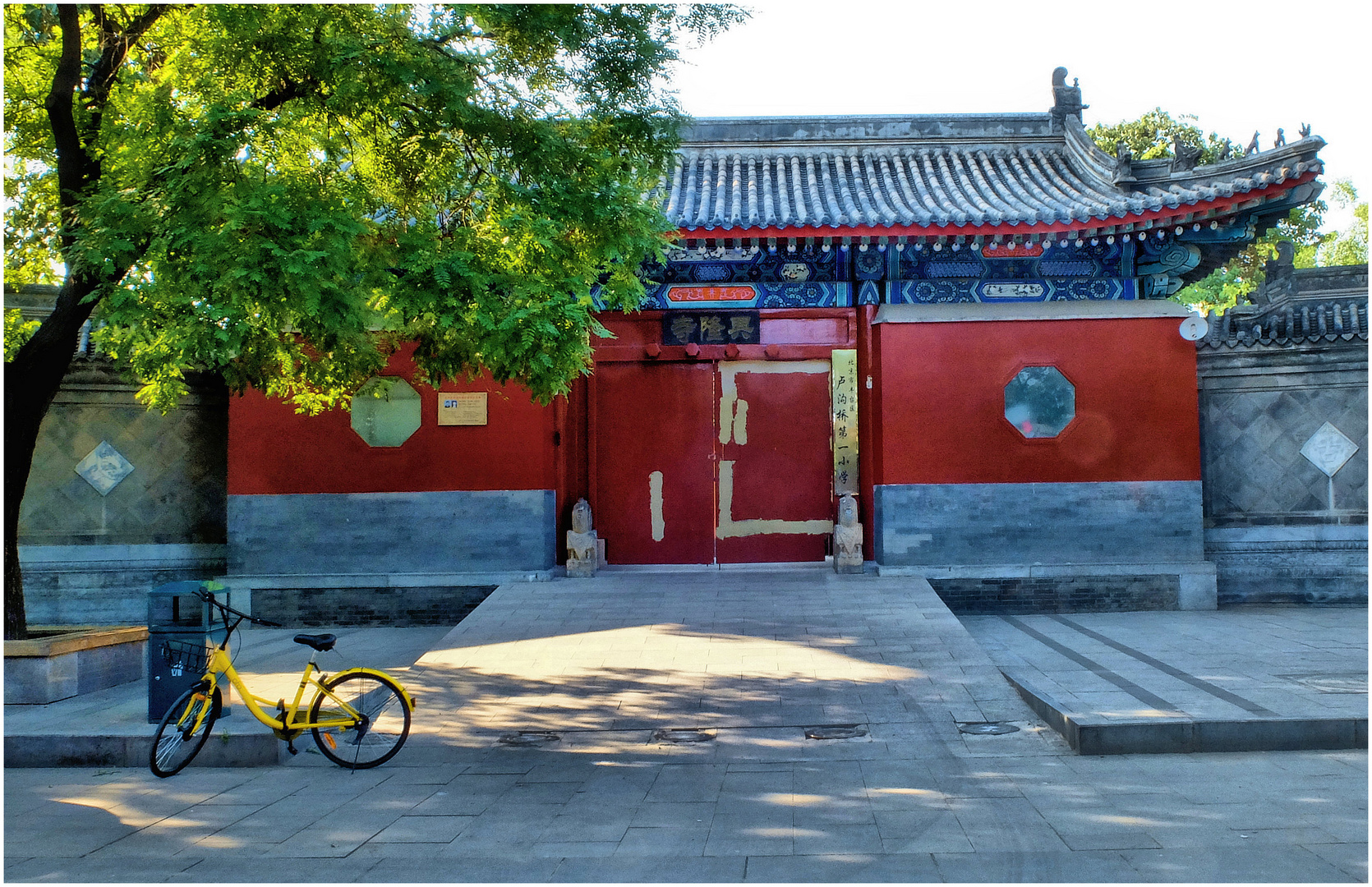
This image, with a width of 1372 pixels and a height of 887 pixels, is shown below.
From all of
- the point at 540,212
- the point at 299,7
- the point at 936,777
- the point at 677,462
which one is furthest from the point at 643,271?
the point at 936,777

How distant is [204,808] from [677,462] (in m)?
6.75

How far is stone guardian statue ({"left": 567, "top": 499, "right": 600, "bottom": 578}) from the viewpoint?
10203 mm

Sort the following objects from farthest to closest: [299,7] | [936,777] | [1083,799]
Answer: [299,7] < [936,777] < [1083,799]

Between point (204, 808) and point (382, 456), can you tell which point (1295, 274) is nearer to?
point (382, 456)

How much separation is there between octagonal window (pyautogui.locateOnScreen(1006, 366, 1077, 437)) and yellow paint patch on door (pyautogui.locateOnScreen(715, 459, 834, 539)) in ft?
7.65

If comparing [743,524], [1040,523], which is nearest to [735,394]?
[743,524]

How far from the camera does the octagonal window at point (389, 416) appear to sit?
10156mm

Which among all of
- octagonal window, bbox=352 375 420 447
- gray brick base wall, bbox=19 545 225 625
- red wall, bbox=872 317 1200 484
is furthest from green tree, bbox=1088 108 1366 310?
gray brick base wall, bbox=19 545 225 625

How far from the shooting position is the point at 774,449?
10.7 metres

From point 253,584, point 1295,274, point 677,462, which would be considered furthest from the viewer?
point 1295,274

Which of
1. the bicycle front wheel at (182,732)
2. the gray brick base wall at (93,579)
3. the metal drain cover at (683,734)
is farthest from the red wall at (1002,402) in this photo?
the gray brick base wall at (93,579)

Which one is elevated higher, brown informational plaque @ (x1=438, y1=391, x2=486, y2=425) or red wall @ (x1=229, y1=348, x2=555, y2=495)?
brown informational plaque @ (x1=438, y1=391, x2=486, y2=425)

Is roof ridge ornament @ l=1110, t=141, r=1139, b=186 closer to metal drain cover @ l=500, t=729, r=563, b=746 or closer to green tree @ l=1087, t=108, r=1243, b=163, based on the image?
metal drain cover @ l=500, t=729, r=563, b=746

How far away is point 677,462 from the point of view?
1073 centimetres
